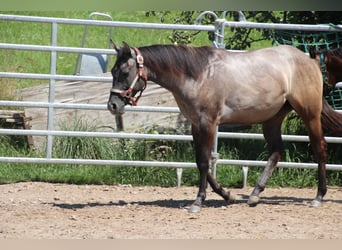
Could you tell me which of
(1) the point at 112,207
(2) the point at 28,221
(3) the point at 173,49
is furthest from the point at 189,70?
(2) the point at 28,221

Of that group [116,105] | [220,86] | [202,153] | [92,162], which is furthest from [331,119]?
[92,162]

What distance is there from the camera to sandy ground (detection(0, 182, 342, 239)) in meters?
5.70

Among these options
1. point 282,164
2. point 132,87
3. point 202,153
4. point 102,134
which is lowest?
point 282,164

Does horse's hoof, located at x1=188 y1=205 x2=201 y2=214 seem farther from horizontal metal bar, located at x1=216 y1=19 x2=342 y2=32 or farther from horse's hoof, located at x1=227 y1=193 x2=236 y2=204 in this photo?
horizontal metal bar, located at x1=216 y1=19 x2=342 y2=32

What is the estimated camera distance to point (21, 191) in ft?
24.6

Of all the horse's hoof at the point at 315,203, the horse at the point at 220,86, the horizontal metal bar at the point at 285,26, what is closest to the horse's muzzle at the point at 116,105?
the horse at the point at 220,86

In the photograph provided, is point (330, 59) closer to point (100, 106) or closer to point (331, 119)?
point (331, 119)

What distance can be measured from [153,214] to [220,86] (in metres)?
1.36

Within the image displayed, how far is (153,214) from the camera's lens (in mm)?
6434

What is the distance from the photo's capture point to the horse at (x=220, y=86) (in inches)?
253

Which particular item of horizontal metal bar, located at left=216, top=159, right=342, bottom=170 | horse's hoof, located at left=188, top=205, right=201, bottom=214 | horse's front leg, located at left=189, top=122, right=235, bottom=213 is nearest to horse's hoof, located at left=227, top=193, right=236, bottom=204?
horse's front leg, located at left=189, top=122, right=235, bottom=213

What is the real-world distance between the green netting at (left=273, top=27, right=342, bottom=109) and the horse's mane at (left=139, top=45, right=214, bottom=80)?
193cm

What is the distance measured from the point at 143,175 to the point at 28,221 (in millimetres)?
2220

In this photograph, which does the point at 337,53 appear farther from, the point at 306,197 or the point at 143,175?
the point at 143,175
